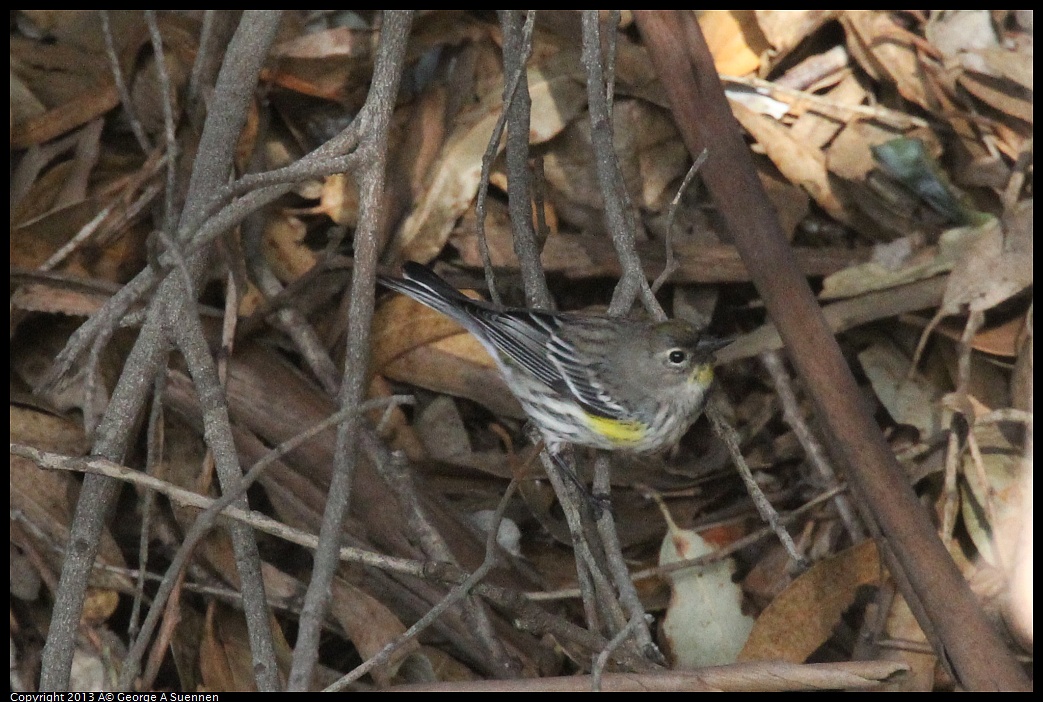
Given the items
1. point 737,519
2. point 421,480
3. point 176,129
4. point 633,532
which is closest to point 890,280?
point 737,519

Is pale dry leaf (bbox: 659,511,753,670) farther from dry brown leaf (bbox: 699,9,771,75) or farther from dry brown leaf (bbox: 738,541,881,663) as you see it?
dry brown leaf (bbox: 699,9,771,75)

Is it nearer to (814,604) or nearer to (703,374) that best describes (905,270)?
(703,374)

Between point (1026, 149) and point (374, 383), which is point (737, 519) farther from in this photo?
point (1026, 149)

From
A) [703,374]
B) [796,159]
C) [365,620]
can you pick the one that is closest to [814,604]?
[703,374]

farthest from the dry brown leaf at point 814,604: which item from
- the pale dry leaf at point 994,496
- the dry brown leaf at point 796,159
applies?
the dry brown leaf at point 796,159

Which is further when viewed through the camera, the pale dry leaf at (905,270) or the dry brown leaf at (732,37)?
the dry brown leaf at (732,37)

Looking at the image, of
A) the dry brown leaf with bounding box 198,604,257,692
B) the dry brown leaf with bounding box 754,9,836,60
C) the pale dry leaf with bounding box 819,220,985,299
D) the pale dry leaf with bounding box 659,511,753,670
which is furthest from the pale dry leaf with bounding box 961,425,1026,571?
the dry brown leaf with bounding box 198,604,257,692

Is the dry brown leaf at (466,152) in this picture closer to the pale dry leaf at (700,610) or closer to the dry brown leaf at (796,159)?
the dry brown leaf at (796,159)

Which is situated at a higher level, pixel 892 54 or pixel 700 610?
pixel 892 54
